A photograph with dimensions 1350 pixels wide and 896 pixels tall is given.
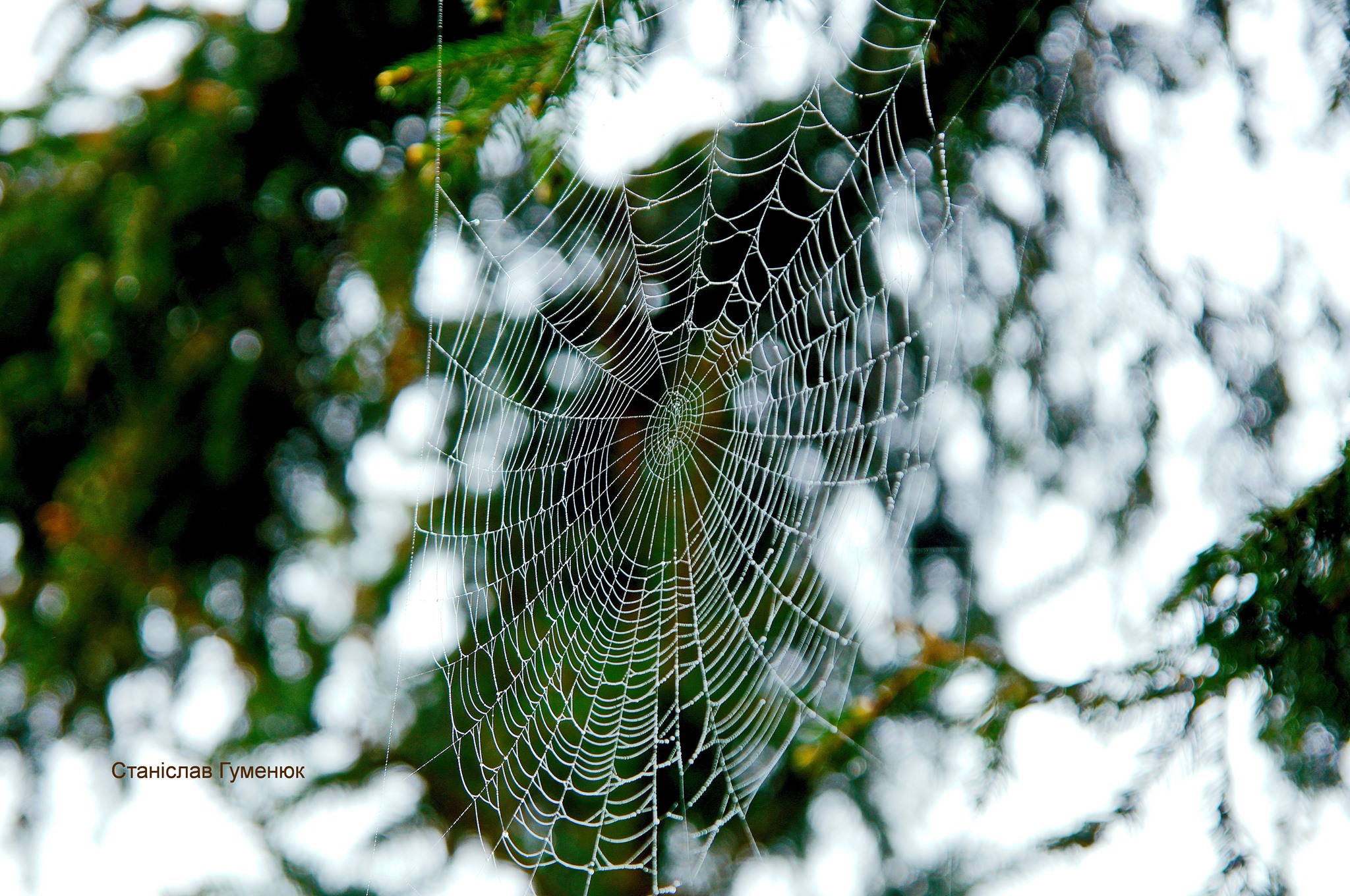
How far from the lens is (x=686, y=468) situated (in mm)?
1801

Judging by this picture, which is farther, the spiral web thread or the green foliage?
the spiral web thread

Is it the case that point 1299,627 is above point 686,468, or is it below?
above

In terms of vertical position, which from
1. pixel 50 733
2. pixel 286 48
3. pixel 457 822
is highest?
pixel 286 48

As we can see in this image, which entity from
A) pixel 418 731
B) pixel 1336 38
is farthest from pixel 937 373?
pixel 418 731

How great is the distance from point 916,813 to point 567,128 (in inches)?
38.7

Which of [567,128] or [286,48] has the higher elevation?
[567,128]

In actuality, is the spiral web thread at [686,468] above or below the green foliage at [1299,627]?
below

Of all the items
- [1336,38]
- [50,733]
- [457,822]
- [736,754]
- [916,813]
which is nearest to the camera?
[1336,38]

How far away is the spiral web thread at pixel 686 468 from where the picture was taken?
3.65 ft

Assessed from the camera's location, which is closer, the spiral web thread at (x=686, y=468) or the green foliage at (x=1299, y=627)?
the green foliage at (x=1299, y=627)

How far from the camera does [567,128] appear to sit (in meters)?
1.09

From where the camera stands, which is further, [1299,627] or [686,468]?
[686,468]

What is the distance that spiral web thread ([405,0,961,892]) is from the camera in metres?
1.11

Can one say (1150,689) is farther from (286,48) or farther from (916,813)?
(286,48)
